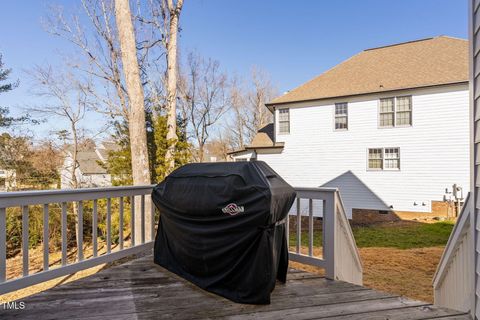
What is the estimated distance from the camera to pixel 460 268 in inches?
84.0

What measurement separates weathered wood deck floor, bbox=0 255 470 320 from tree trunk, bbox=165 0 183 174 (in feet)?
18.2

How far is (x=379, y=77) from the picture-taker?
1095cm

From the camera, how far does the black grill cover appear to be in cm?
209

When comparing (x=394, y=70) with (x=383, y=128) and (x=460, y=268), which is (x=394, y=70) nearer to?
(x=383, y=128)

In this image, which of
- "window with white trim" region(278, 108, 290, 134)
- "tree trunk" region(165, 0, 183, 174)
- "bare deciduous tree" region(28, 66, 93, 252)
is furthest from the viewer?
"window with white trim" region(278, 108, 290, 134)

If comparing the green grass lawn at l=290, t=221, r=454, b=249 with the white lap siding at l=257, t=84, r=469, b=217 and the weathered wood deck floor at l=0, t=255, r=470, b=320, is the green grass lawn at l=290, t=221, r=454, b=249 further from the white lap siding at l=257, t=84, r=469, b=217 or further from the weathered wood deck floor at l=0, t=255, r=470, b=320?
the weathered wood deck floor at l=0, t=255, r=470, b=320

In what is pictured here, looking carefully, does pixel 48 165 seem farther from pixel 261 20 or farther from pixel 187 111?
pixel 261 20

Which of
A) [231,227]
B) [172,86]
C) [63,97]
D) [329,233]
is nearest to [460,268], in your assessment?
[329,233]

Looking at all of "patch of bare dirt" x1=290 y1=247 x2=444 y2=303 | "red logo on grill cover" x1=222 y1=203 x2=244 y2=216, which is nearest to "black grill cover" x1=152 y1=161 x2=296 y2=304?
"red logo on grill cover" x1=222 y1=203 x2=244 y2=216

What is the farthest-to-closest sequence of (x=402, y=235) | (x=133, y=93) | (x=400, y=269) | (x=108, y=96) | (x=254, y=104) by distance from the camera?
(x=254, y=104) < (x=108, y=96) < (x=402, y=235) < (x=133, y=93) < (x=400, y=269)

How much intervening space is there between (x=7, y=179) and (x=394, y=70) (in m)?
14.0

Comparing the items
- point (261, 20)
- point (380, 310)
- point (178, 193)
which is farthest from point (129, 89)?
point (261, 20)

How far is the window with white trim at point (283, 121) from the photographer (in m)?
12.3

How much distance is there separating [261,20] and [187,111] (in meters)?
7.23
